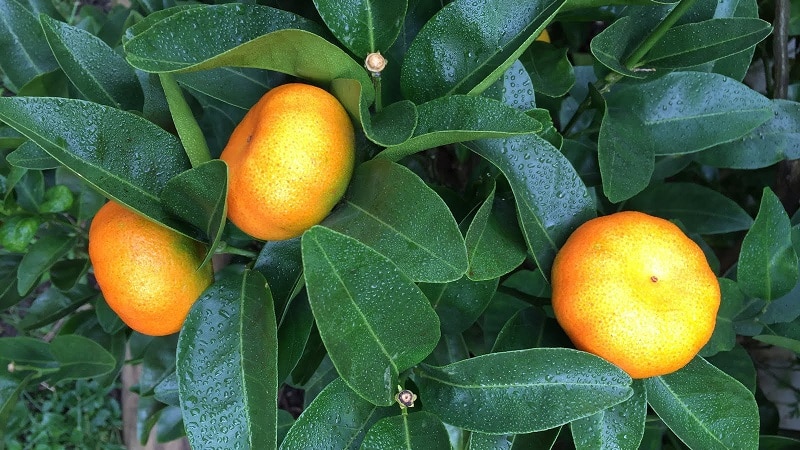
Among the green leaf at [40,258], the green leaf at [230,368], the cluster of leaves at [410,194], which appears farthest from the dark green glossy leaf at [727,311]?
the green leaf at [40,258]

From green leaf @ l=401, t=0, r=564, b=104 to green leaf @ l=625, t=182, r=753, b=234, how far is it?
1.43 ft

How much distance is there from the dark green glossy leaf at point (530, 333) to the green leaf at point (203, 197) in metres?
0.28

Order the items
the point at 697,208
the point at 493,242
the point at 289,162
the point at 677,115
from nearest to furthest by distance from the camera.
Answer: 1. the point at 289,162
2. the point at 493,242
3. the point at 677,115
4. the point at 697,208

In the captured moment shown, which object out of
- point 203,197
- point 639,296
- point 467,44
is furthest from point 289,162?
point 639,296

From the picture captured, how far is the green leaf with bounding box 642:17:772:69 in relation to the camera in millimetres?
607

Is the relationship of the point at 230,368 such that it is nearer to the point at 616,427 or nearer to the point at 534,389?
the point at 534,389

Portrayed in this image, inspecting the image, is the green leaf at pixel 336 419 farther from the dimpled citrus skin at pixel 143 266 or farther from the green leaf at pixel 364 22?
the green leaf at pixel 364 22

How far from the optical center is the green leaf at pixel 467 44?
550mm

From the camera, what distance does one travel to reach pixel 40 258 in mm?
767

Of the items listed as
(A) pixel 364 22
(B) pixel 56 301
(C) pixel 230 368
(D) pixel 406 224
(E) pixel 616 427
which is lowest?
(B) pixel 56 301

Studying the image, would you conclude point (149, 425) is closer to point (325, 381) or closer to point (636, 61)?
point (325, 381)

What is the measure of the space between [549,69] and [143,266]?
46cm

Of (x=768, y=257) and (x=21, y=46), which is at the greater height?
(x=21, y=46)

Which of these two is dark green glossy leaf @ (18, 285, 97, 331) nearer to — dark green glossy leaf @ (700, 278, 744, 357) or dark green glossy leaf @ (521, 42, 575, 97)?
dark green glossy leaf @ (521, 42, 575, 97)
